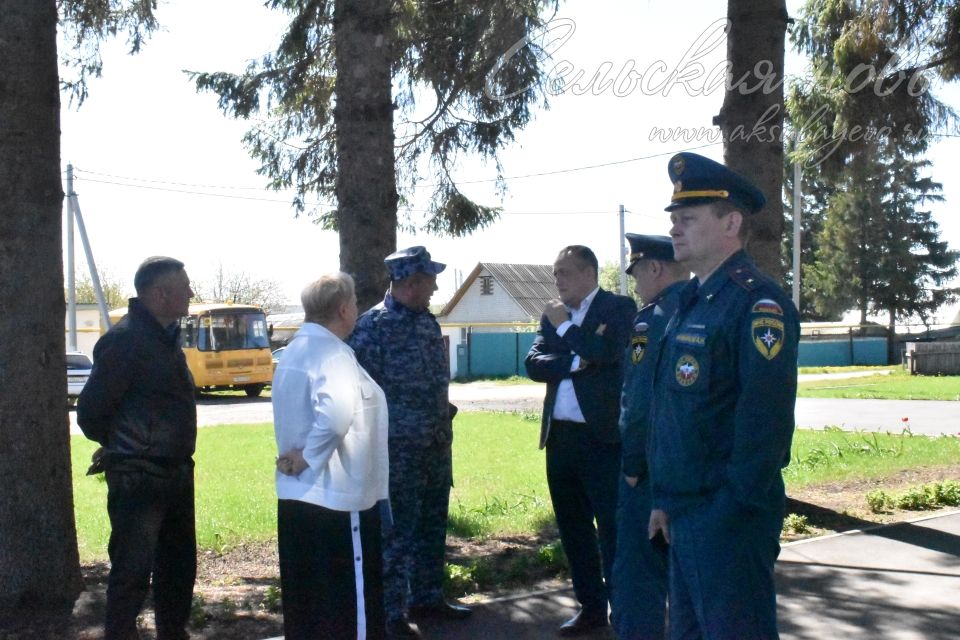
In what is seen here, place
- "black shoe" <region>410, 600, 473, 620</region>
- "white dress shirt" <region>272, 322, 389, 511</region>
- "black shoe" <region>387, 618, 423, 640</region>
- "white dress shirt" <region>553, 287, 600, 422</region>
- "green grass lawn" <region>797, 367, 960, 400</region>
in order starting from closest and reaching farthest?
"white dress shirt" <region>272, 322, 389, 511</region>
"black shoe" <region>387, 618, 423, 640</region>
"white dress shirt" <region>553, 287, 600, 422</region>
"black shoe" <region>410, 600, 473, 620</region>
"green grass lawn" <region>797, 367, 960, 400</region>

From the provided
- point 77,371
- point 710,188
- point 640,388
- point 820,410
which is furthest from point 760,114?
point 77,371

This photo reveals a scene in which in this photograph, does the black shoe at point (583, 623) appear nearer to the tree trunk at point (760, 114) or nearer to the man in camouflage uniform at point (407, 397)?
the man in camouflage uniform at point (407, 397)

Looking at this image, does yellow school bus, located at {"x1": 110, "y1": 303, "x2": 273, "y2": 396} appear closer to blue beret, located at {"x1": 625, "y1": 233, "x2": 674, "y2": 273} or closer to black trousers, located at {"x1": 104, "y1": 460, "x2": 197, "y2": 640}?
black trousers, located at {"x1": 104, "y1": 460, "x2": 197, "y2": 640}

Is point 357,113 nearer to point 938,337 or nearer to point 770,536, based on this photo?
point 770,536

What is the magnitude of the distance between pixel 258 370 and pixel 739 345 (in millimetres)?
33235

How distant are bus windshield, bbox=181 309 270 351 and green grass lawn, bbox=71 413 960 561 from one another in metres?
17.2

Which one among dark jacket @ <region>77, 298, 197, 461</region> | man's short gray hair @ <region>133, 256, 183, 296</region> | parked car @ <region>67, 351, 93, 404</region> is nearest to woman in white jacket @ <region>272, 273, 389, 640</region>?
dark jacket @ <region>77, 298, 197, 461</region>

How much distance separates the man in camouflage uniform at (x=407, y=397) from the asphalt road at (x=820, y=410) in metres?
7.74

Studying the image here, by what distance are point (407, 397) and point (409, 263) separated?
72 cm

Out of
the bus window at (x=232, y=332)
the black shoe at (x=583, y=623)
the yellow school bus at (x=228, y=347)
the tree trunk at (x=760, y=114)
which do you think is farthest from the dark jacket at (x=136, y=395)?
the bus window at (x=232, y=332)

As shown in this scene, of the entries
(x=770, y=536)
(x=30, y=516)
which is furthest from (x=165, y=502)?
(x=770, y=536)

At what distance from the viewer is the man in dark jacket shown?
486 centimetres

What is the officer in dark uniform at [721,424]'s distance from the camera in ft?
10.9

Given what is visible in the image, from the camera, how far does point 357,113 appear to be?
7090mm
